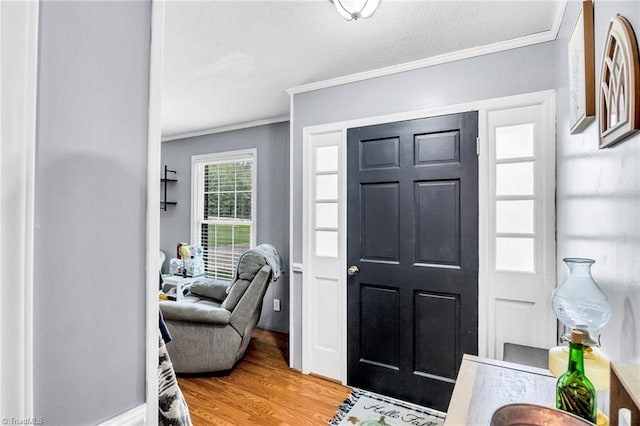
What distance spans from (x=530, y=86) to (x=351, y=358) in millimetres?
2198

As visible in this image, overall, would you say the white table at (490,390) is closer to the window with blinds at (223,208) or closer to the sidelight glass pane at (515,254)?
the sidelight glass pane at (515,254)

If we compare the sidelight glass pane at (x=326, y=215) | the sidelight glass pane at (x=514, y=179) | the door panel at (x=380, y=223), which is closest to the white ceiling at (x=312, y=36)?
the sidelight glass pane at (x=514, y=179)

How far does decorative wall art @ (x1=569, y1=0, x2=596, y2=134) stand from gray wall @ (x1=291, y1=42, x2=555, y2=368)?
2.23 feet

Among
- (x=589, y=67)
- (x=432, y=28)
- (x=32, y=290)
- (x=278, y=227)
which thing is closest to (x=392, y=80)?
(x=432, y=28)

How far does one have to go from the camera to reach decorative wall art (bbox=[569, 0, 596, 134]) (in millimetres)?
1137

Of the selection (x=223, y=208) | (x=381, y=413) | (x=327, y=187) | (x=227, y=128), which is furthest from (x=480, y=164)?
(x=223, y=208)

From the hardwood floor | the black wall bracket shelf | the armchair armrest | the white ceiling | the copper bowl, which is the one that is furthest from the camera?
the black wall bracket shelf

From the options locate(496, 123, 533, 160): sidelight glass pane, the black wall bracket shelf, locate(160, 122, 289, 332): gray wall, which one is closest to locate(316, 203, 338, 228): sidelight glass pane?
locate(160, 122, 289, 332): gray wall

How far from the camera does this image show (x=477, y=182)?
2.11 metres

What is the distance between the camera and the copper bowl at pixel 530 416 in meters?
0.73

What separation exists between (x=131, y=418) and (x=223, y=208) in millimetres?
3636

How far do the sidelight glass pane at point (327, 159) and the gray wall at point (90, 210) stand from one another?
6.30 ft

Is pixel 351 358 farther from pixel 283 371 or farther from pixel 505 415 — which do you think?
pixel 505 415

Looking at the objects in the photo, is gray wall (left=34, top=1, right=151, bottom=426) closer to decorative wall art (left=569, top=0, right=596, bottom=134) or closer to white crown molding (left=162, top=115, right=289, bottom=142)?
decorative wall art (left=569, top=0, right=596, bottom=134)
